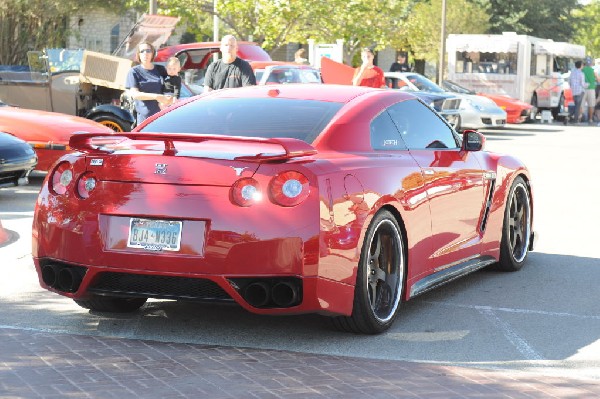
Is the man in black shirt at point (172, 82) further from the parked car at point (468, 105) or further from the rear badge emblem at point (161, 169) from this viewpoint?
the parked car at point (468, 105)

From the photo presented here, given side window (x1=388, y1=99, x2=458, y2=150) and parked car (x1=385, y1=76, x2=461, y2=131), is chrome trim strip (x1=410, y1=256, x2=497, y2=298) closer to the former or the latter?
side window (x1=388, y1=99, x2=458, y2=150)

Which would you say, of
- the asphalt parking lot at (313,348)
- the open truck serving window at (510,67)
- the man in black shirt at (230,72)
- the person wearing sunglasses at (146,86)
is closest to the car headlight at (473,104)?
the open truck serving window at (510,67)

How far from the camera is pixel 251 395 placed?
5516mm

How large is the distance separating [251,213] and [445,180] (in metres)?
1.95

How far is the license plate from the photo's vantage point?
21.1ft

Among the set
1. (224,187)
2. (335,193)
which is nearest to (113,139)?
(224,187)

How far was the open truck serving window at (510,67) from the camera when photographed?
37938mm

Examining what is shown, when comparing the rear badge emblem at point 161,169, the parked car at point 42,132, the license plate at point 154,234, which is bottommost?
the parked car at point 42,132

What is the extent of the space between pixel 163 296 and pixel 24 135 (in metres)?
8.49

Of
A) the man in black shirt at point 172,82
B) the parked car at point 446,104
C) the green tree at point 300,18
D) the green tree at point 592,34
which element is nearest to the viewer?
the man in black shirt at point 172,82

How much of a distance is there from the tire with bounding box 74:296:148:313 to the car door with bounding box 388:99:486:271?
6.07 feet

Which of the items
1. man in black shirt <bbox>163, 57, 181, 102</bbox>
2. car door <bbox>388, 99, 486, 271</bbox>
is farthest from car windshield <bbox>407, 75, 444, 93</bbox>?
car door <bbox>388, 99, 486, 271</bbox>

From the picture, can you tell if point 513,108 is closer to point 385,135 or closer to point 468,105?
point 468,105

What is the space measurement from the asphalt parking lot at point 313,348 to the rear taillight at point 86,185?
0.77 metres
